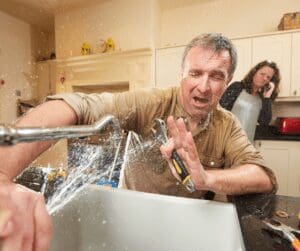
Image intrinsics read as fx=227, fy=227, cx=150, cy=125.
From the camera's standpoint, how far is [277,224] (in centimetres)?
29

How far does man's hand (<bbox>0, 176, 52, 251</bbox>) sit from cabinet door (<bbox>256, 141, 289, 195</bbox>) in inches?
30.4

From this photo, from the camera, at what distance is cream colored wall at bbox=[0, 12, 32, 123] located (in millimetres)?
494

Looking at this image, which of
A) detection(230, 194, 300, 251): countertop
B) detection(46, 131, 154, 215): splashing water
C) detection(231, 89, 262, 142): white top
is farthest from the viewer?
detection(231, 89, 262, 142): white top

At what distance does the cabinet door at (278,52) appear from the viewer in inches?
37.5

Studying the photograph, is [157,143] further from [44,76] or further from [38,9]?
[38,9]

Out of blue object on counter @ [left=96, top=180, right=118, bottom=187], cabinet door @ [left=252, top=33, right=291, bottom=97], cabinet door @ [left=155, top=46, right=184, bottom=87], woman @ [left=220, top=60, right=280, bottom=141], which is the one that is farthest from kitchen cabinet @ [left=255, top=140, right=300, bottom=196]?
blue object on counter @ [left=96, top=180, right=118, bottom=187]

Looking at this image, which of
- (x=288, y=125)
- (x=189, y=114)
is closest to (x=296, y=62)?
(x=288, y=125)

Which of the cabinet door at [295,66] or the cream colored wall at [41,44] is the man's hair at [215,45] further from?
the cabinet door at [295,66]

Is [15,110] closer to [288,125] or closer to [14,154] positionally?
[14,154]

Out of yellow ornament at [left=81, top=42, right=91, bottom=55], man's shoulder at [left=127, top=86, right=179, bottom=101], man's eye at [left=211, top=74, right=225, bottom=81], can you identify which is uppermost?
yellow ornament at [left=81, top=42, right=91, bottom=55]

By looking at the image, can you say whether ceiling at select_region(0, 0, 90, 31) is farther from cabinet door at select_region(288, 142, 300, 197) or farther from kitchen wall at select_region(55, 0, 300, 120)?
cabinet door at select_region(288, 142, 300, 197)

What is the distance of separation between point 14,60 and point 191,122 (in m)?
0.44

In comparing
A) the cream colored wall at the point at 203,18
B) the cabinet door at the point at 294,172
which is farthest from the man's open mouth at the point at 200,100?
the cabinet door at the point at 294,172

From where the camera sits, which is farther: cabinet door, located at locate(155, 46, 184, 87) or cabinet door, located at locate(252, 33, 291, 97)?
cabinet door, located at locate(252, 33, 291, 97)
